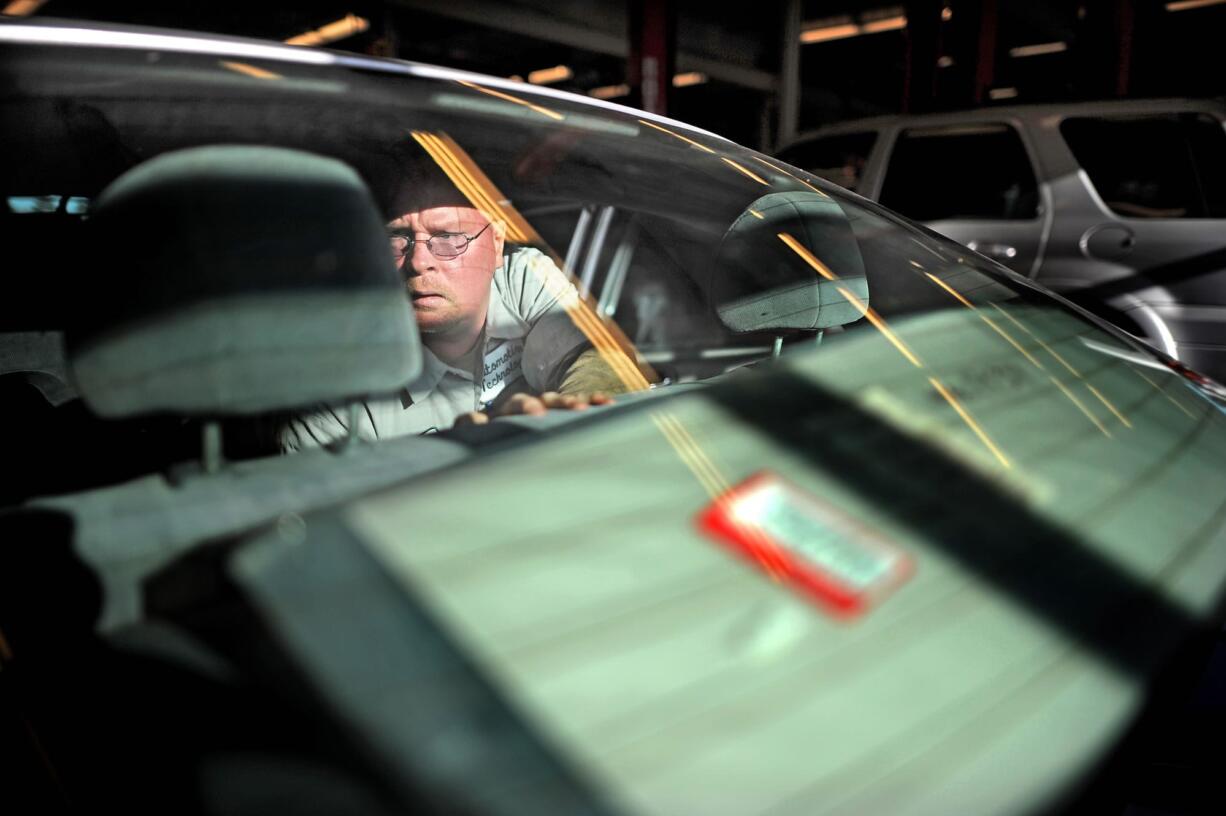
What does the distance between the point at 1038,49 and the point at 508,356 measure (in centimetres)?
2153

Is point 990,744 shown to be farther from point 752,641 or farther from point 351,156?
point 351,156

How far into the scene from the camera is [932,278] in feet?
5.05

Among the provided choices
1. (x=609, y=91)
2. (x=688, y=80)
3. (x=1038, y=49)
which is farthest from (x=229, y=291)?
(x=1038, y=49)

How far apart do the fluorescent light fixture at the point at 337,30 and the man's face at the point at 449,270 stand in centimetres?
1106

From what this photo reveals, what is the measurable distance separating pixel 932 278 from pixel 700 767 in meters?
1.19

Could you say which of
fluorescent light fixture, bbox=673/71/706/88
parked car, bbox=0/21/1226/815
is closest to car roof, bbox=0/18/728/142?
parked car, bbox=0/21/1226/815

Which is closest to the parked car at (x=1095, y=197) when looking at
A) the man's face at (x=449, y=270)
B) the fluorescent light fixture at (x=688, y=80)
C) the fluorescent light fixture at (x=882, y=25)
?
the man's face at (x=449, y=270)

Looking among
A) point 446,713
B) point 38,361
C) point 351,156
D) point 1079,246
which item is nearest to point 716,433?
point 446,713

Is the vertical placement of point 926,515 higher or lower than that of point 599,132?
lower

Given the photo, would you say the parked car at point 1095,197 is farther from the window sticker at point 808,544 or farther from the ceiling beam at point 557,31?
the ceiling beam at point 557,31

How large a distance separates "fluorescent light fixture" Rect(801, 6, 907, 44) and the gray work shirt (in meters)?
15.4

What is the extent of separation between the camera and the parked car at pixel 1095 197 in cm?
387

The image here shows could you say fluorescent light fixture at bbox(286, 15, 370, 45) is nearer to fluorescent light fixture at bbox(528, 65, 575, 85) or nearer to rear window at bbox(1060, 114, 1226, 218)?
fluorescent light fixture at bbox(528, 65, 575, 85)

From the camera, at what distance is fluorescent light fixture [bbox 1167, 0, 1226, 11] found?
48.5 ft
